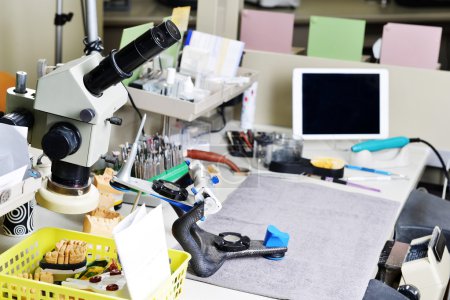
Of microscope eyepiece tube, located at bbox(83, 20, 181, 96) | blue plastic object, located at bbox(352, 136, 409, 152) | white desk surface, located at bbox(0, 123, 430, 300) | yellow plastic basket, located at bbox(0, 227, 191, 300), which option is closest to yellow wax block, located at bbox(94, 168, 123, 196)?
white desk surface, located at bbox(0, 123, 430, 300)

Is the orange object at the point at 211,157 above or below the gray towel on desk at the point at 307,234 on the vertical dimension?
above

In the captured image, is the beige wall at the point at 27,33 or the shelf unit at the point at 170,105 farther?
the beige wall at the point at 27,33

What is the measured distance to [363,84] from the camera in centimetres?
229

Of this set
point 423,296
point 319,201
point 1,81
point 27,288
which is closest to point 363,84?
point 319,201

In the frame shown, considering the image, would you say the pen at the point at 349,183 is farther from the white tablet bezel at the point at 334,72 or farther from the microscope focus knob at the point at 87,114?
the microscope focus knob at the point at 87,114

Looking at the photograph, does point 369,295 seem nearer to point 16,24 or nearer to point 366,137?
point 366,137

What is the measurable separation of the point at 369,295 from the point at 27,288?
2.45ft

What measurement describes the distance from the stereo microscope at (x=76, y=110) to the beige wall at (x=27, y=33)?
1.22 meters

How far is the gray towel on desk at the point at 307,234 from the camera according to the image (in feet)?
4.64

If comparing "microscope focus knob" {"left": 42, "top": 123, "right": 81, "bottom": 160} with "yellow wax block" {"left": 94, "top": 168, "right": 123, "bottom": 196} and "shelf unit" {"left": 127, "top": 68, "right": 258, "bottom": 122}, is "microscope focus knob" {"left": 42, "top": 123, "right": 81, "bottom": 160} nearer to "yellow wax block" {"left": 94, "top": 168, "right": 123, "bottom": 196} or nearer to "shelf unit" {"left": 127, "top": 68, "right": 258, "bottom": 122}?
"yellow wax block" {"left": 94, "top": 168, "right": 123, "bottom": 196}

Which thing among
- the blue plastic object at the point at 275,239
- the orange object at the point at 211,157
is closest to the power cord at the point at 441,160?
the orange object at the point at 211,157

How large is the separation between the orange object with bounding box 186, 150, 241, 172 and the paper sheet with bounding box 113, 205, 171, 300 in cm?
85

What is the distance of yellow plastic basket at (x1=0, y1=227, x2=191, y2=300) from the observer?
1.11m

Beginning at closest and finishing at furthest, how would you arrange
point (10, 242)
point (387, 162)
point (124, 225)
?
point (124, 225)
point (10, 242)
point (387, 162)
